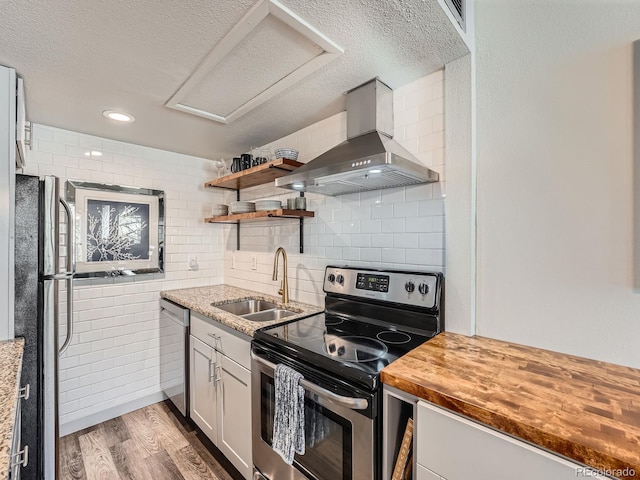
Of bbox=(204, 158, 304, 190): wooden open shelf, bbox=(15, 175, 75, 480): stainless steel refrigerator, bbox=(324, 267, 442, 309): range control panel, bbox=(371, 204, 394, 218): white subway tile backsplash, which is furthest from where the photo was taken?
bbox=(204, 158, 304, 190): wooden open shelf

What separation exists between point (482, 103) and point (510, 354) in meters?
1.11

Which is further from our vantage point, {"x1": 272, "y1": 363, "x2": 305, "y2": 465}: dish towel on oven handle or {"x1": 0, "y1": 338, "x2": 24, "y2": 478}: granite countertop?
{"x1": 272, "y1": 363, "x2": 305, "y2": 465}: dish towel on oven handle

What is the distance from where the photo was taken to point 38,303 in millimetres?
1363

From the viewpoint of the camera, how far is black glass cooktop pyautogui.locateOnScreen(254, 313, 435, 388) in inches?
43.5

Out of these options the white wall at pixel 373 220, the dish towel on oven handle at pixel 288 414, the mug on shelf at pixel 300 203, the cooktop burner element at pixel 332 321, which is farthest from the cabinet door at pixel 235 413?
the mug on shelf at pixel 300 203

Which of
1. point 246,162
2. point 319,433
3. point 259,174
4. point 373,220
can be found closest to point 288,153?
point 259,174

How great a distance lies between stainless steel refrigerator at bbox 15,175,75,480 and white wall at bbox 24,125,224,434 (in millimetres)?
943

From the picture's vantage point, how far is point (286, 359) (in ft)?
4.31

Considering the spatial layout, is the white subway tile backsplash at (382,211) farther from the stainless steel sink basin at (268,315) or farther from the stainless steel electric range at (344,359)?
the stainless steel sink basin at (268,315)

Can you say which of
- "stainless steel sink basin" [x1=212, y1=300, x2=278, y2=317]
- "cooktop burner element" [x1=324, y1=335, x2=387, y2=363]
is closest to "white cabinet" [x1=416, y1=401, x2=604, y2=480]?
"cooktop burner element" [x1=324, y1=335, x2=387, y2=363]

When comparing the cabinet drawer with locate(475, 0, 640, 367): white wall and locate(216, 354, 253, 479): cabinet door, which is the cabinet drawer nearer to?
locate(216, 354, 253, 479): cabinet door

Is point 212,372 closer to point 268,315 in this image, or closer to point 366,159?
point 268,315

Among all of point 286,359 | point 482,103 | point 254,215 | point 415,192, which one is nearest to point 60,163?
point 254,215

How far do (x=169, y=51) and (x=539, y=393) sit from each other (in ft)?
6.13
